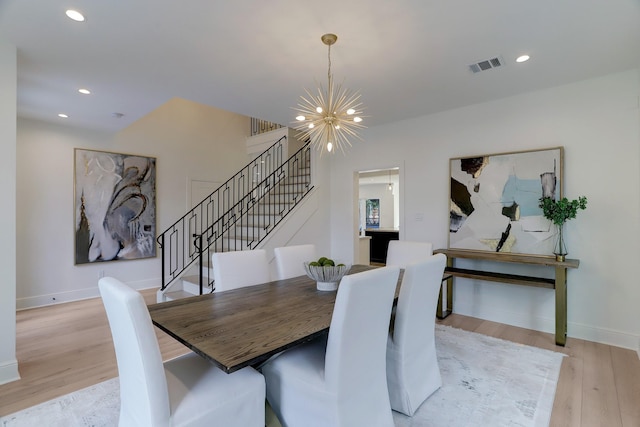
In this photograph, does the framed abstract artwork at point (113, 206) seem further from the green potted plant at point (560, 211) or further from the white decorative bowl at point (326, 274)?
the green potted plant at point (560, 211)

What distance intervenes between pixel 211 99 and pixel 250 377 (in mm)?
3213

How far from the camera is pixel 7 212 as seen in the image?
2.53 metres

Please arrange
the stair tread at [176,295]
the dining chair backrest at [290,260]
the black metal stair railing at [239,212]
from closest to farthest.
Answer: the dining chair backrest at [290,260] < the stair tread at [176,295] < the black metal stair railing at [239,212]

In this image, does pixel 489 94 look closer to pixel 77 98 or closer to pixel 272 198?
pixel 272 198

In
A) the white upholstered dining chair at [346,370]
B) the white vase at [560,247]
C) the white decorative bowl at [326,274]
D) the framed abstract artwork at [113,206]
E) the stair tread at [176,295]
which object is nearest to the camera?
the white upholstered dining chair at [346,370]

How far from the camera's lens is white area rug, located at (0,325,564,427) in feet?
6.72

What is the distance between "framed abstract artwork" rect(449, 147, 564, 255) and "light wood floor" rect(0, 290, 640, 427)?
3.32ft

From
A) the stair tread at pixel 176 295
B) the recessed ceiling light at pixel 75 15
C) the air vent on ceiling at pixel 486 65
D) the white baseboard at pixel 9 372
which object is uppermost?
the air vent on ceiling at pixel 486 65

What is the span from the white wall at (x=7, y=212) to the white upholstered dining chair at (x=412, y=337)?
3.00m

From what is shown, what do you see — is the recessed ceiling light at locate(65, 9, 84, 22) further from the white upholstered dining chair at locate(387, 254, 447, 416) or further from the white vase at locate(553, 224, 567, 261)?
the white vase at locate(553, 224, 567, 261)

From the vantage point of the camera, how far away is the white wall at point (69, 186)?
4496 mm

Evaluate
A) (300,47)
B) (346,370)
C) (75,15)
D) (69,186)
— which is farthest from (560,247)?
(69,186)

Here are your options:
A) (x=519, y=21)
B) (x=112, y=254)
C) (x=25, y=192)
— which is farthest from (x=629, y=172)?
(x=25, y=192)

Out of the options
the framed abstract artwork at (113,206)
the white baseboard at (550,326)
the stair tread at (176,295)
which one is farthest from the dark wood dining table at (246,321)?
the framed abstract artwork at (113,206)
